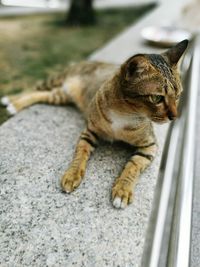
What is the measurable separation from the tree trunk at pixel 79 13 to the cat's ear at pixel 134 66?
464 cm

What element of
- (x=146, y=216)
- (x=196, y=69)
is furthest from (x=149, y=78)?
(x=196, y=69)

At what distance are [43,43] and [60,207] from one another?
12.0 feet

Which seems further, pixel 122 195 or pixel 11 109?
pixel 11 109

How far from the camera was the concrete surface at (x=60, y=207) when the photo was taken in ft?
5.63

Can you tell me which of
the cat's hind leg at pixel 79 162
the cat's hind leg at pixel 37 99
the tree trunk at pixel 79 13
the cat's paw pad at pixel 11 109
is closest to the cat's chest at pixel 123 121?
the cat's hind leg at pixel 79 162

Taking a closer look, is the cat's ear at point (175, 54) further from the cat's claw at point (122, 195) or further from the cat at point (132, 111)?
the cat's claw at point (122, 195)

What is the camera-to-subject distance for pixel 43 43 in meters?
5.17

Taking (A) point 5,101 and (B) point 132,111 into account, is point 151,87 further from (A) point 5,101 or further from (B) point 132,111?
(A) point 5,101

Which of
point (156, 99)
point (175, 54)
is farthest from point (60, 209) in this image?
point (175, 54)

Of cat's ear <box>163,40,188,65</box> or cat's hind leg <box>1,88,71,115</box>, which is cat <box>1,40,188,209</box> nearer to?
cat's ear <box>163,40,188,65</box>

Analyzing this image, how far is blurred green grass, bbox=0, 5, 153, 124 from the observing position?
4009 mm

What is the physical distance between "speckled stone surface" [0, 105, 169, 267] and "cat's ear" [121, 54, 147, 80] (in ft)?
2.06

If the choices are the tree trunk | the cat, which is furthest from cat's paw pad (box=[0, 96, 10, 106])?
the tree trunk

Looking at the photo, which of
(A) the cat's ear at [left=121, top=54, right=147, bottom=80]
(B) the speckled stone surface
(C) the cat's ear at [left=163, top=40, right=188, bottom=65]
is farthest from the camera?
(C) the cat's ear at [left=163, top=40, right=188, bottom=65]
